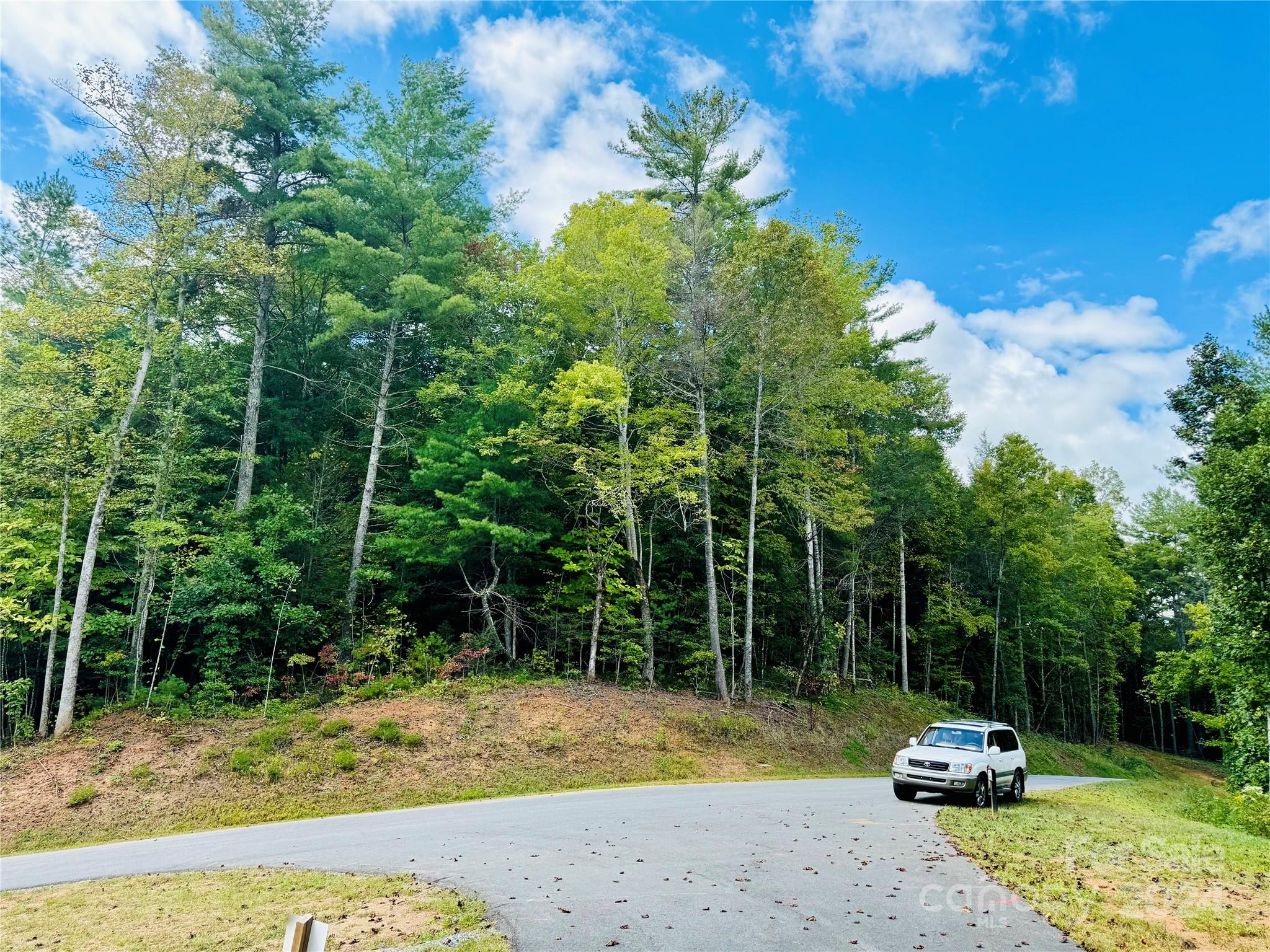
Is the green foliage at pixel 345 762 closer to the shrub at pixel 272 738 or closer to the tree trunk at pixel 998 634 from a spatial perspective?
the shrub at pixel 272 738

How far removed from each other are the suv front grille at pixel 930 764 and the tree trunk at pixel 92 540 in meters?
18.5

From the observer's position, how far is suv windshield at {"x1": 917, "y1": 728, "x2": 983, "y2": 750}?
13.2 metres

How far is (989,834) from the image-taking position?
9.40m

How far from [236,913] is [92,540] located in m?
14.0

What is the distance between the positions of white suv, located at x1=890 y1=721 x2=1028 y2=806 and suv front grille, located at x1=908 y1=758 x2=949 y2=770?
0.5 inches

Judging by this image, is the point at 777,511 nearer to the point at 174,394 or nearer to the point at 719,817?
the point at 719,817

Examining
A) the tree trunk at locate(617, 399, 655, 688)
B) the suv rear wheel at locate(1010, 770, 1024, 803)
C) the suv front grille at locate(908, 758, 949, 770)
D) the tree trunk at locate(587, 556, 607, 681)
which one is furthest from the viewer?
the tree trunk at locate(587, 556, 607, 681)

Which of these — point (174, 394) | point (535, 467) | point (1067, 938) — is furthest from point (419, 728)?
point (1067, 938)

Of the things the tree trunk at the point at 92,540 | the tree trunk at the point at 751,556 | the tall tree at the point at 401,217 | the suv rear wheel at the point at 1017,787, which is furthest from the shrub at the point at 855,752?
the tree trunk at the point at 92,540

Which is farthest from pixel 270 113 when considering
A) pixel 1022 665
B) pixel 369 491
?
pixel 1022 665

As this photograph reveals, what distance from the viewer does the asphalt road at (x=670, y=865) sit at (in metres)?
5.55

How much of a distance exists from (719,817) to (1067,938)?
624 cm

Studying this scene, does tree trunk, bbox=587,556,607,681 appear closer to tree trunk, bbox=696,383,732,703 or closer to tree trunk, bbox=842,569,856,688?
tree trunk, bbox=696,383,732,703

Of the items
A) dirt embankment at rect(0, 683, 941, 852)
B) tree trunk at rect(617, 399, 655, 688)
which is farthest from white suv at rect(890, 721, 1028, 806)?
tree trunk at rect(617, 399, 655, 688)
